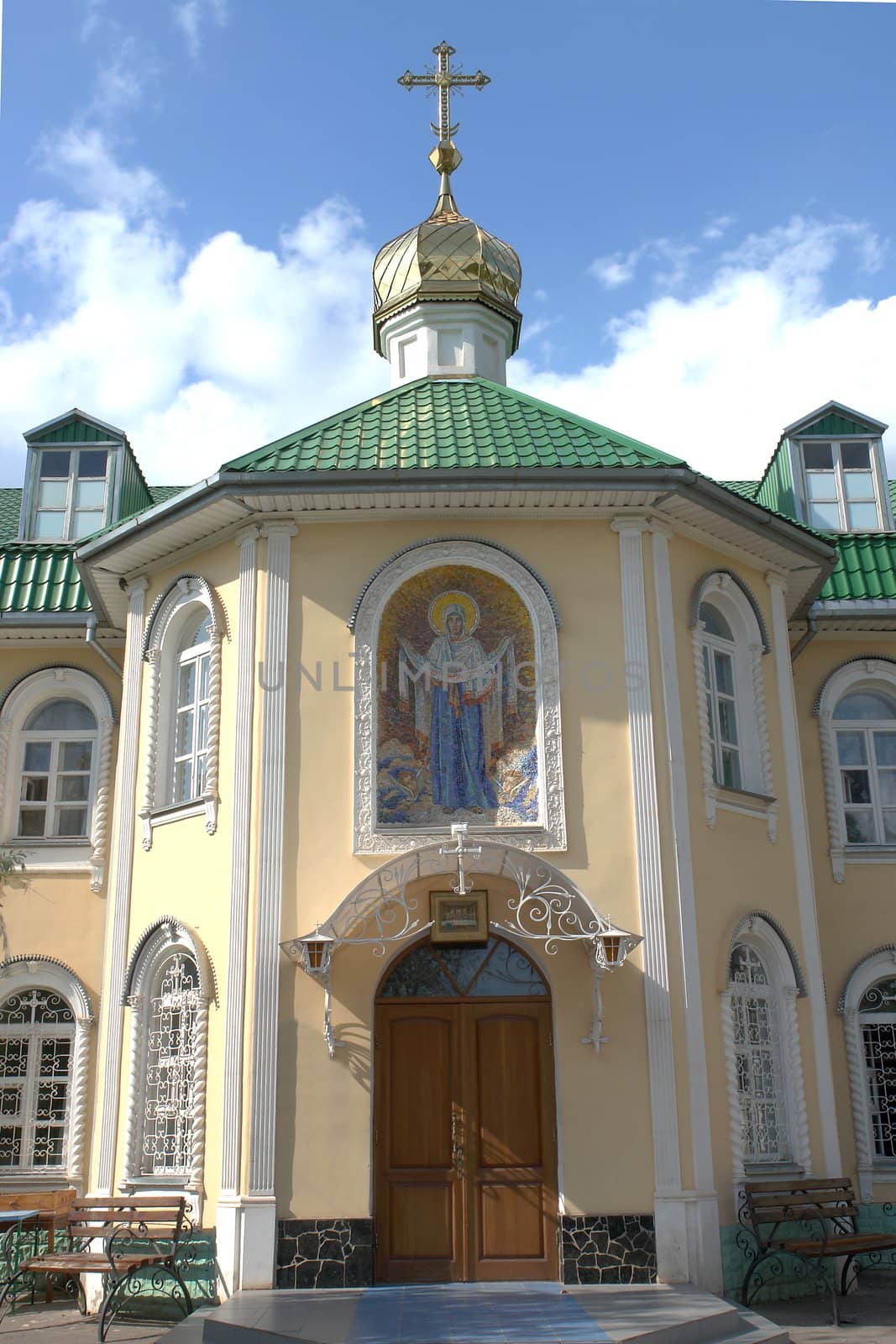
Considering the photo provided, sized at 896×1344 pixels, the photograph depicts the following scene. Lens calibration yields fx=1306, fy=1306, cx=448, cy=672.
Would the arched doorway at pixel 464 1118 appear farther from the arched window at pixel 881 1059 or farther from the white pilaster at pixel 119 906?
the arched window at pixel 881 1059

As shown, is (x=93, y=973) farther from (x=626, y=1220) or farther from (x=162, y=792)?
(x=626, y=1220)

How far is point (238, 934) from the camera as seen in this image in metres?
10.3

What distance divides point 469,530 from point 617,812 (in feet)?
8.89

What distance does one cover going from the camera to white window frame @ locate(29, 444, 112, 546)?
14.5 metres

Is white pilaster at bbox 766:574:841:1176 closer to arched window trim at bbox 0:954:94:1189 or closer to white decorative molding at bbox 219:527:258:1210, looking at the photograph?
white decorative molding at bbox 219:527:258:1210

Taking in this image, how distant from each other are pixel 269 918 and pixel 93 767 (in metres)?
3.83

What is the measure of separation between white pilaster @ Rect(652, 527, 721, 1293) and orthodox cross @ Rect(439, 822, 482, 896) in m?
1.74

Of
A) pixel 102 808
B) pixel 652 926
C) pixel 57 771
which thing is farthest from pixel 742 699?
pixel 57 771

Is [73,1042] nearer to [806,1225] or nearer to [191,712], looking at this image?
[191,712]

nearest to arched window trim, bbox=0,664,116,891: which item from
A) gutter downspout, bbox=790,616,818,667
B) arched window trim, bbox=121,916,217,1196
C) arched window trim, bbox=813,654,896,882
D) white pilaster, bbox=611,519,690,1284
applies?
arched window trim, bbox=121,916,217,1196

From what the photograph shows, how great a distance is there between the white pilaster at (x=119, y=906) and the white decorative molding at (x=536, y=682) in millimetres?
2412

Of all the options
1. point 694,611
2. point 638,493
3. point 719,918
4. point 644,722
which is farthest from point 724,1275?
point 638,493

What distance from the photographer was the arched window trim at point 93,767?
12.9m

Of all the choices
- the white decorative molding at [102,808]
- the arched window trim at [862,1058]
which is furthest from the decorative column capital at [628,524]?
the white decorative molding at [102,808]
